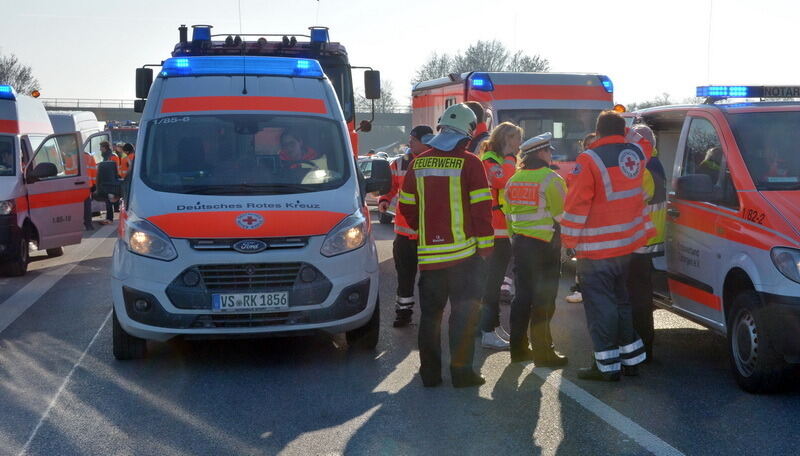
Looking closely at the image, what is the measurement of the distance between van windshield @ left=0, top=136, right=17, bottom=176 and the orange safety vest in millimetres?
8526

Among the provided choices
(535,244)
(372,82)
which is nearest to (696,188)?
(535,244)

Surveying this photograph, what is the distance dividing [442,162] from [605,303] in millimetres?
1442

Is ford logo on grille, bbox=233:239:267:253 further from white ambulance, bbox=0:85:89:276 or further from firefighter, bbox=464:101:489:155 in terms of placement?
white ambulance, bbox=0:85:89:276

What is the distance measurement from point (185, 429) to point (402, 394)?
1.47 meters

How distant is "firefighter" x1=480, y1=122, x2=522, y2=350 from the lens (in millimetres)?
8117

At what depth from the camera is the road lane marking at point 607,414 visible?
546cm

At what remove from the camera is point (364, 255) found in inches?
300

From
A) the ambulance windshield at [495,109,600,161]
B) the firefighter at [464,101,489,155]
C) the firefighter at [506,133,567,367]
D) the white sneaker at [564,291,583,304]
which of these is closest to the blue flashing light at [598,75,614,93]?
the ambulance windshield at [495,109,600,161]

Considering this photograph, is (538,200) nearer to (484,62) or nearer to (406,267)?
(406,267)

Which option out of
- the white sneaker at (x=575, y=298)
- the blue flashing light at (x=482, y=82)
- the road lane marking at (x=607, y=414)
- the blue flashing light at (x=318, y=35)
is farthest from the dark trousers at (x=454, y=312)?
the blue flashing light at (x=318, y=35)

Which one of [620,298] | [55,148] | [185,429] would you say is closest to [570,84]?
[55,148]

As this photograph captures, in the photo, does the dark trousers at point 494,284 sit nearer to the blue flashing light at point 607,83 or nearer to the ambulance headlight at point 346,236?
the ambulance headlight at point 346,236

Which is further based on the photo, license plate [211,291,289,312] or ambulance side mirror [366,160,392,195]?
ambulance side mirror [366,160,392,195]

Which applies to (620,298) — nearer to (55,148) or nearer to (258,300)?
(258,300)
